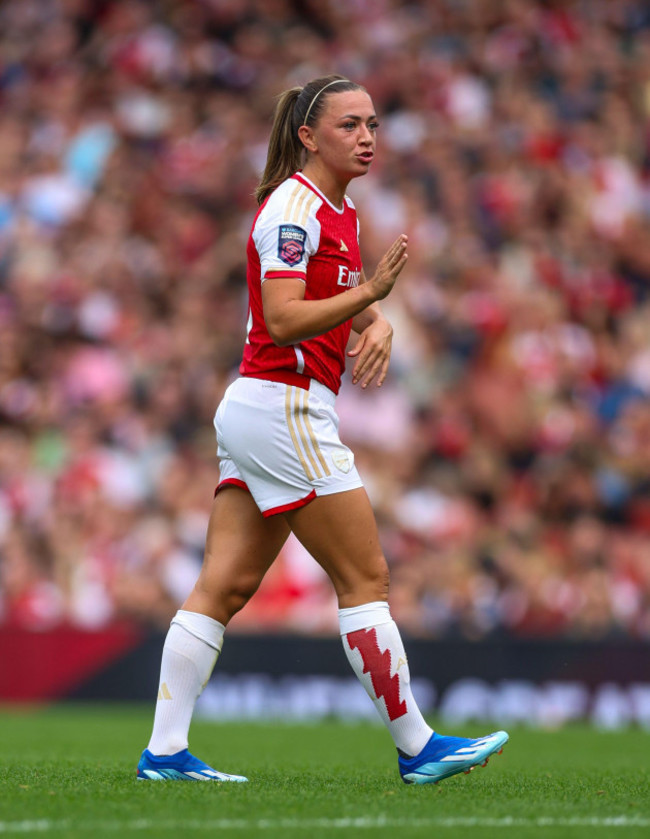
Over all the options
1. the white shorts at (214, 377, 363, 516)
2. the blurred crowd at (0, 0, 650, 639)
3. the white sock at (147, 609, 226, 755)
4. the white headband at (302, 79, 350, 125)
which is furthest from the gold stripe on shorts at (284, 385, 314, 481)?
the blurred crowd at (0, 0, 650, 639)

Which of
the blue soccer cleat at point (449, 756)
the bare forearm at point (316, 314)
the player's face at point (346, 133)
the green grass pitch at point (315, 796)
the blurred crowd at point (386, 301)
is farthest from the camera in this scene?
the blurred crowd at point (386, 301)

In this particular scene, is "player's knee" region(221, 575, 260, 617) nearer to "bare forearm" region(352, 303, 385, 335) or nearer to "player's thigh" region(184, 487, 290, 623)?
"player's thigh" region(184, 487, 290, 623)

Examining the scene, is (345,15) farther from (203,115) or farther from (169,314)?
(169,314)

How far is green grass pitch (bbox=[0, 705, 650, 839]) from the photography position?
3.65m

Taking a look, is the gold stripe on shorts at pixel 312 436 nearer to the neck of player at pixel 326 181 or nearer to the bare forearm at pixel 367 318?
the bare forearm at pixel 367 318

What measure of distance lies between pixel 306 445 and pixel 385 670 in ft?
2.49

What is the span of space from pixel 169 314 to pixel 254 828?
31.0 ft

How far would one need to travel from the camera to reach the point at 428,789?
4523 millimetres

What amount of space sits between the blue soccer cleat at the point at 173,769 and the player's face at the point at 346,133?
1999 mm

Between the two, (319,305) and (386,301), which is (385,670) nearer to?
(319,305)

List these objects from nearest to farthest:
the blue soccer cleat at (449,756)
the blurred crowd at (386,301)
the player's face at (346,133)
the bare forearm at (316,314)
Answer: the bare forearm at (316,314) → the blue soccer cleat at (449,756) → the player's face at (346,133) → the blurred crowd at (386,301)

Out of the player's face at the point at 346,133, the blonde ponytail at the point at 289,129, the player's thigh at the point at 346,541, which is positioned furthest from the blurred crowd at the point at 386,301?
the player's face at the point at 346,133

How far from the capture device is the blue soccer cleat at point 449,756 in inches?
178

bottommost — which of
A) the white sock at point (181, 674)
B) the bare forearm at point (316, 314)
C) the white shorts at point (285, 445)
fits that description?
the white sock at point (181, 674)
